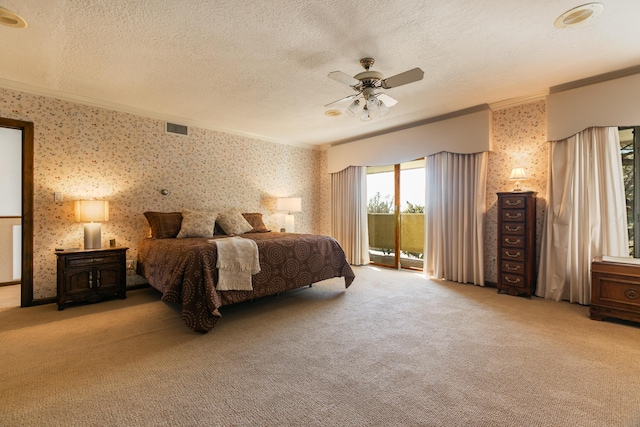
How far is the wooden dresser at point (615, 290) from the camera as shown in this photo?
8.87 ft

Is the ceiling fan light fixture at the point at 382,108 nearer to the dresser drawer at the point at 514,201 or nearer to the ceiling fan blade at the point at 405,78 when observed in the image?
the ceiling fan blade at the point at 405,78

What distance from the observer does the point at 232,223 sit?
4.47 m

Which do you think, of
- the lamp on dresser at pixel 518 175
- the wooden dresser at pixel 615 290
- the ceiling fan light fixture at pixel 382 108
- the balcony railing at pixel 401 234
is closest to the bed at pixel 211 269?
the ceiling fan light fixture at pixel 382 108

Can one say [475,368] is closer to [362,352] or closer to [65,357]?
[362,352]

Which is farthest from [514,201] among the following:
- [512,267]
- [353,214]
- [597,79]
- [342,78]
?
[353,214]

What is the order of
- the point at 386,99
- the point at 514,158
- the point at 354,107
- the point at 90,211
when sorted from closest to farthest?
the point at 354,107 < the point at 386,99 < the point at 90,211 < the point at 514,158

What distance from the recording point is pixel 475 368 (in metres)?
2.02

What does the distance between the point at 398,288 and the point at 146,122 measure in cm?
419

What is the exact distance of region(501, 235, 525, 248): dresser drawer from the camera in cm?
367

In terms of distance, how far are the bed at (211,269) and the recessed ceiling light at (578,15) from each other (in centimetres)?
293

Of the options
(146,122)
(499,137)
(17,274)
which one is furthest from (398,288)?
(17,274)

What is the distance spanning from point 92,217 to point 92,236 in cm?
23

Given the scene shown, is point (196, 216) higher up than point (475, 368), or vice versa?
point (196, 216)

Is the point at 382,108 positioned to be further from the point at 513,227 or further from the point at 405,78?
the point at 513,227
